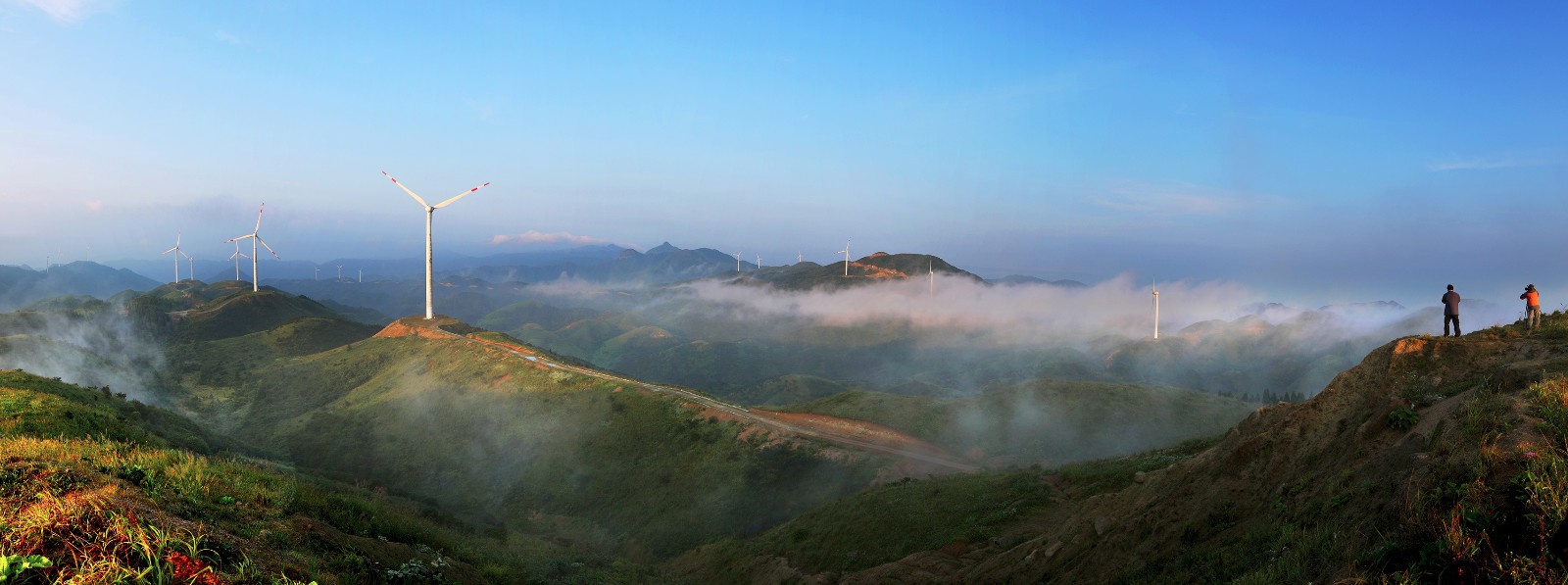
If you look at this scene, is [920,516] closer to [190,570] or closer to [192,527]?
[192,527]

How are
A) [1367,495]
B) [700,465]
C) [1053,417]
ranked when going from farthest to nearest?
1. [1053,417]
2. [700,465]
3. [1367,495]

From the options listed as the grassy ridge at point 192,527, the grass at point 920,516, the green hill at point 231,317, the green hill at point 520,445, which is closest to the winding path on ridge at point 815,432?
the green hill at point 520,445

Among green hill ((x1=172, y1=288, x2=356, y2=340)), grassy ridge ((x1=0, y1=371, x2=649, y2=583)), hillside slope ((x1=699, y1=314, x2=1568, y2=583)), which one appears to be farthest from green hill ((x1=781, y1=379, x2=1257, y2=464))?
green hill ((x1=172, y1=288, x2=356, y2=340))

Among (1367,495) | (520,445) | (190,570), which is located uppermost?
(190,570)

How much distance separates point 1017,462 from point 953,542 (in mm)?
35719

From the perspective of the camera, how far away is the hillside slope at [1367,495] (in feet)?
32.6

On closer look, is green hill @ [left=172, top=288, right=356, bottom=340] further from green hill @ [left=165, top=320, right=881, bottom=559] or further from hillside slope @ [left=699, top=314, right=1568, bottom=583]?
hillside slope @ [left=699, top=314, right=1568, bottom=583]

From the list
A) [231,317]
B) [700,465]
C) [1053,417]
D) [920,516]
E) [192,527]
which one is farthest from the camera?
[231,317]

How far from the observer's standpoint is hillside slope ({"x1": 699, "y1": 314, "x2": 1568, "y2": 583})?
9922 millimetres

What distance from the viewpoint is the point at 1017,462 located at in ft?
217

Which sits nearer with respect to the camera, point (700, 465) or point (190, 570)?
point (190, 570)

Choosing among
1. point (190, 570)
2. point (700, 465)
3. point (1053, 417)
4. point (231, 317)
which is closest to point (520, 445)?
point (700, 465)

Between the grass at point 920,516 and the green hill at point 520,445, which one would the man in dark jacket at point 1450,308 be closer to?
the grass at point 920,516

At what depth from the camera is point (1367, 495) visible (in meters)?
14.1
